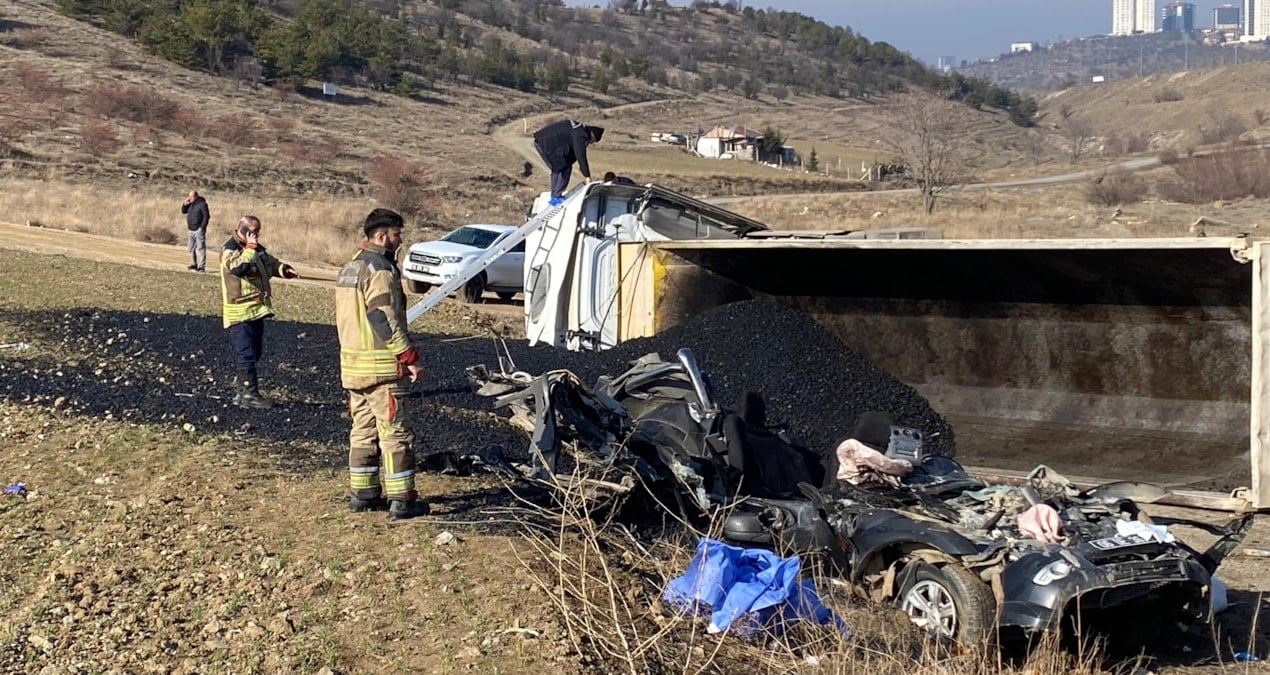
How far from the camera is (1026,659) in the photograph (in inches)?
232

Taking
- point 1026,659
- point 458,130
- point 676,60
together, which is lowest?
point 1026,659

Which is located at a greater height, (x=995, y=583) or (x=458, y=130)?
(x=458, y=130)

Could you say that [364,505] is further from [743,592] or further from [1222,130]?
[1222,130]

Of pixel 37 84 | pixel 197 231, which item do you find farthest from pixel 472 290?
pixel 37 84

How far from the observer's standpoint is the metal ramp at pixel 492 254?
43.5 ft

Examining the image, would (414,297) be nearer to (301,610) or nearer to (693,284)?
(693,284)

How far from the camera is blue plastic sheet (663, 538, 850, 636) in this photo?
5.89m

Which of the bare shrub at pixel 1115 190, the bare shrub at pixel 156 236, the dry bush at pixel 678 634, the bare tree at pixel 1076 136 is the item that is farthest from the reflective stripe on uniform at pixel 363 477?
the bare tree at pixel 1076 136

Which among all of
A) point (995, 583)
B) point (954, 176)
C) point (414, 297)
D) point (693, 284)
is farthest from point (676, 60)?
point (995, 583)

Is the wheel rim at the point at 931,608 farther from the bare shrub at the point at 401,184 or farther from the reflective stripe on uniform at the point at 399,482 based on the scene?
the bare shrub at the point at 401,184

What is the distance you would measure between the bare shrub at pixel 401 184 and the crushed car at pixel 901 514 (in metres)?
30.9

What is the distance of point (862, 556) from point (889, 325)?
5.60 metres

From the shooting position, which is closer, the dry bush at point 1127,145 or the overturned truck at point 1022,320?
the overturned truck at point 1022,320

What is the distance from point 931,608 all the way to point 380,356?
318 centimetres
